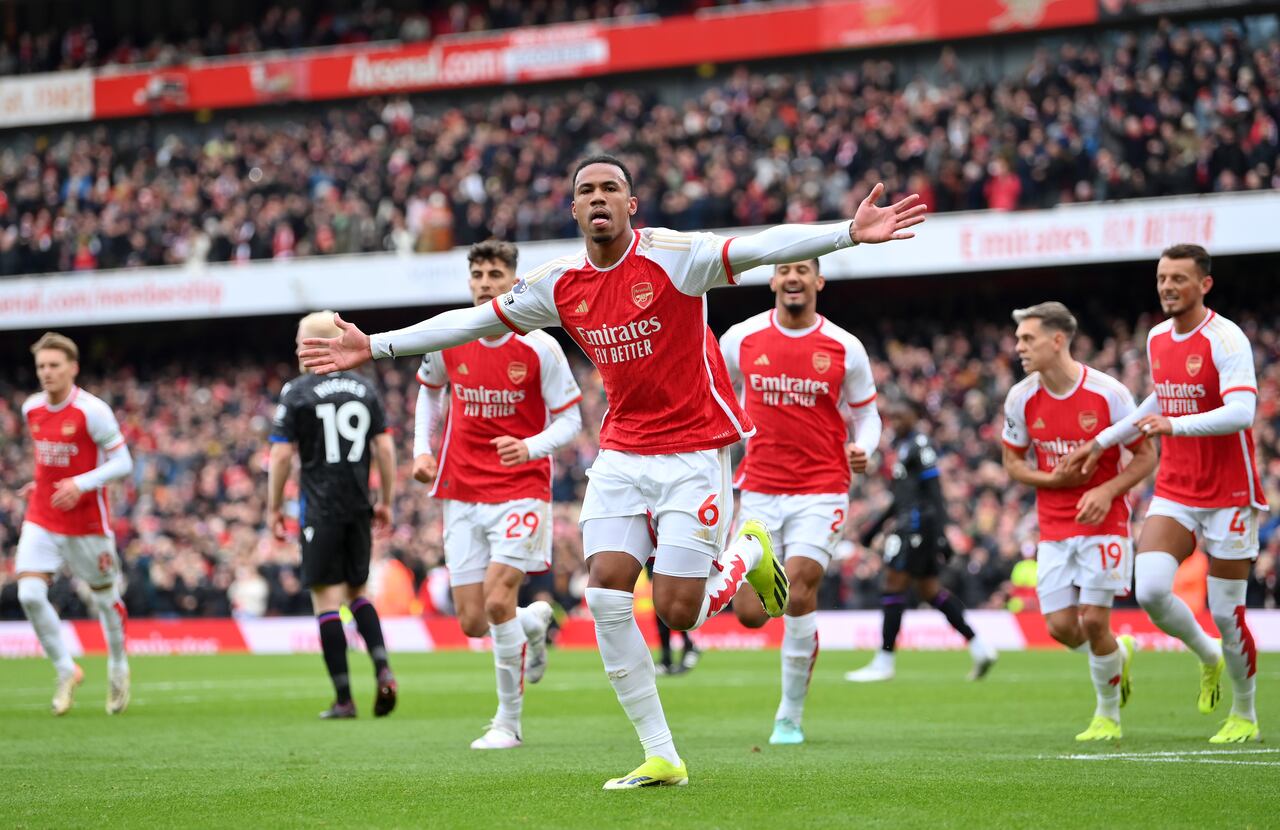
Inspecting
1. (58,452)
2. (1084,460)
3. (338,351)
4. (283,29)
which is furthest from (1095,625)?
(283,29)

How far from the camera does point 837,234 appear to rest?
6445mm

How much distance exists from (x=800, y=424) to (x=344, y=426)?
11.9 feet

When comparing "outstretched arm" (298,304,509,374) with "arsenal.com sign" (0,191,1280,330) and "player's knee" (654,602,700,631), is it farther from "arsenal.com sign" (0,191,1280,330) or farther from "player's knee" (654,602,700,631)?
"arsenal.com sign" (0,191,1280,330)

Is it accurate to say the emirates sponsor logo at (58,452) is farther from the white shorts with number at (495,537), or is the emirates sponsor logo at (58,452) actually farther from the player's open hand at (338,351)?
the player's open hand at (338,351)

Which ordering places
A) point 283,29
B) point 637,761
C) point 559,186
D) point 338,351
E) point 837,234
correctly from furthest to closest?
point 283,29, point 559,186, point 637,761, point 338,351, point 837,234

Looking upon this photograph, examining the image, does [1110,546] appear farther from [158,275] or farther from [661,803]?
[158,275]

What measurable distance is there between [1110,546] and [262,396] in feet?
91.2

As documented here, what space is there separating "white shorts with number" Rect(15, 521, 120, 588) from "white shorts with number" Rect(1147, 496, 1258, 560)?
8326 millimetres

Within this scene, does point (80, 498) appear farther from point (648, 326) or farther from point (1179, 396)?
point (1179, 396)

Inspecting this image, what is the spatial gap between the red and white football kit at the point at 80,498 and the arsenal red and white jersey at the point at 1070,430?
7281 millimetres

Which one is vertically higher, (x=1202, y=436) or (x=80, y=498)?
(x=1202, y=436)

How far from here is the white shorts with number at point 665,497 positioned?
720 centimetres

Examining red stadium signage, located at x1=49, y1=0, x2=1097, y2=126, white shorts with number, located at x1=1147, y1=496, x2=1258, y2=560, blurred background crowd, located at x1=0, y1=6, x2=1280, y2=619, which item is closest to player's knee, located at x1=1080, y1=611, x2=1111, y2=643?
white shorts with number, located at x1=1147, y1=496, x2=1258, y2=560

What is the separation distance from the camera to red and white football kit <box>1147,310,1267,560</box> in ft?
30.3
